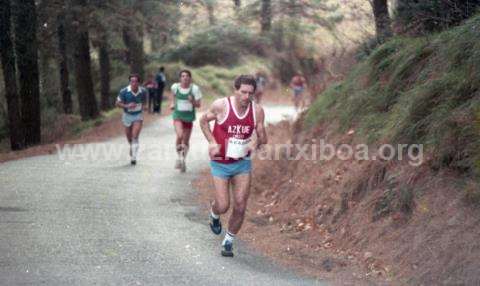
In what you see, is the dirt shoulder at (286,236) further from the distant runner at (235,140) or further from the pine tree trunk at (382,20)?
the pine tree trunk at (382,20)

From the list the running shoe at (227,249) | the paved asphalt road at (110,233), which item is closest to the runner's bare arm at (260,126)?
the running shoe at (227,249)

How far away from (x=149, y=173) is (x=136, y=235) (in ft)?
20.3

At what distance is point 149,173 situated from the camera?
1580cm

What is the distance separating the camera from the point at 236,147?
858 centimetres

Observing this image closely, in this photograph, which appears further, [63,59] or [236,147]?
[63,59]

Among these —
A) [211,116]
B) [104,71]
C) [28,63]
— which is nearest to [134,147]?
[28,63]

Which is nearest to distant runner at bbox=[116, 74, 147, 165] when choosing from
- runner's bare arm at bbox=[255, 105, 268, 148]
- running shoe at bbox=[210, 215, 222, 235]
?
running shoe at bbox=[210, 215, 222, 235]

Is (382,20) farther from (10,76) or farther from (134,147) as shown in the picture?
(10,76)

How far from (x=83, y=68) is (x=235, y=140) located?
21.5m

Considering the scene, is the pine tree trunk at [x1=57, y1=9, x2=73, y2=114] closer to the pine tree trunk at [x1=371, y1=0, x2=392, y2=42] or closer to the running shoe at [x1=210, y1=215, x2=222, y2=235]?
the pine tree trunk at [x1=371, y1=0, x2=392, y2=42]

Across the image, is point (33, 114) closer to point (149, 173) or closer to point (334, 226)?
point (149, 173)

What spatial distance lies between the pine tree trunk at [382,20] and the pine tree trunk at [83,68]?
12522 millimetres

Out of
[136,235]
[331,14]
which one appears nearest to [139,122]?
[136,235]

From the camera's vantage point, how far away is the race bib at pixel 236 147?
337 inches
